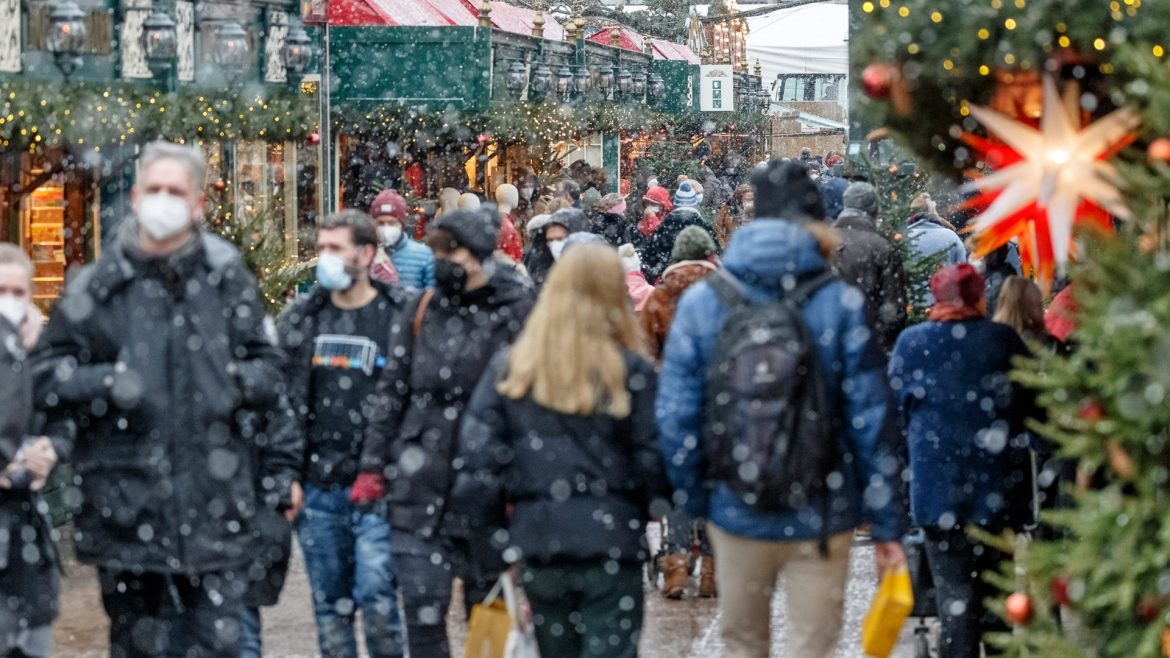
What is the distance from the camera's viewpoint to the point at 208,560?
237 inches

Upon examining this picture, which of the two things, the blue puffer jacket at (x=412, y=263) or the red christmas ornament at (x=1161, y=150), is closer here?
the red christmas ornament at (x=1161, y=150)

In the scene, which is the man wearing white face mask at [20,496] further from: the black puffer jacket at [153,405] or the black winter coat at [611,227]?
the black winter coat at [611,227]

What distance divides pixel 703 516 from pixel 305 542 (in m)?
1.98

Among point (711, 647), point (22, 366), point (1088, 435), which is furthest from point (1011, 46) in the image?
point (711, 647)

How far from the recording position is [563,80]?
27.5m

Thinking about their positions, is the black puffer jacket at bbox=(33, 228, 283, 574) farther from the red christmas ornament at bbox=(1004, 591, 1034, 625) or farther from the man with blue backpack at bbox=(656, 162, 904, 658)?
the red christmas ornament at bbox=(1004, 591, 1034, 625)

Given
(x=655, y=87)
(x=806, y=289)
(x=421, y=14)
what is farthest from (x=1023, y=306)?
(x=655, y=87)

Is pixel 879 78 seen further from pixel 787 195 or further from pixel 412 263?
pixel 412 263

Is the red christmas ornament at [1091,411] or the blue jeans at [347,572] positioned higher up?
the red christmas ornament at [1091,411]

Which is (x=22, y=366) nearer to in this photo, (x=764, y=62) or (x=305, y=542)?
(x=305, y=542)

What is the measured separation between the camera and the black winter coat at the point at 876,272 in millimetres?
10984

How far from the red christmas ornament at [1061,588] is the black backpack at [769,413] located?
851 millimetres

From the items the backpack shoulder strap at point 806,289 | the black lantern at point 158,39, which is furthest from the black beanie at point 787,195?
the black lantern at point 158,39

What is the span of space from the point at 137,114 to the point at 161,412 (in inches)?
383
